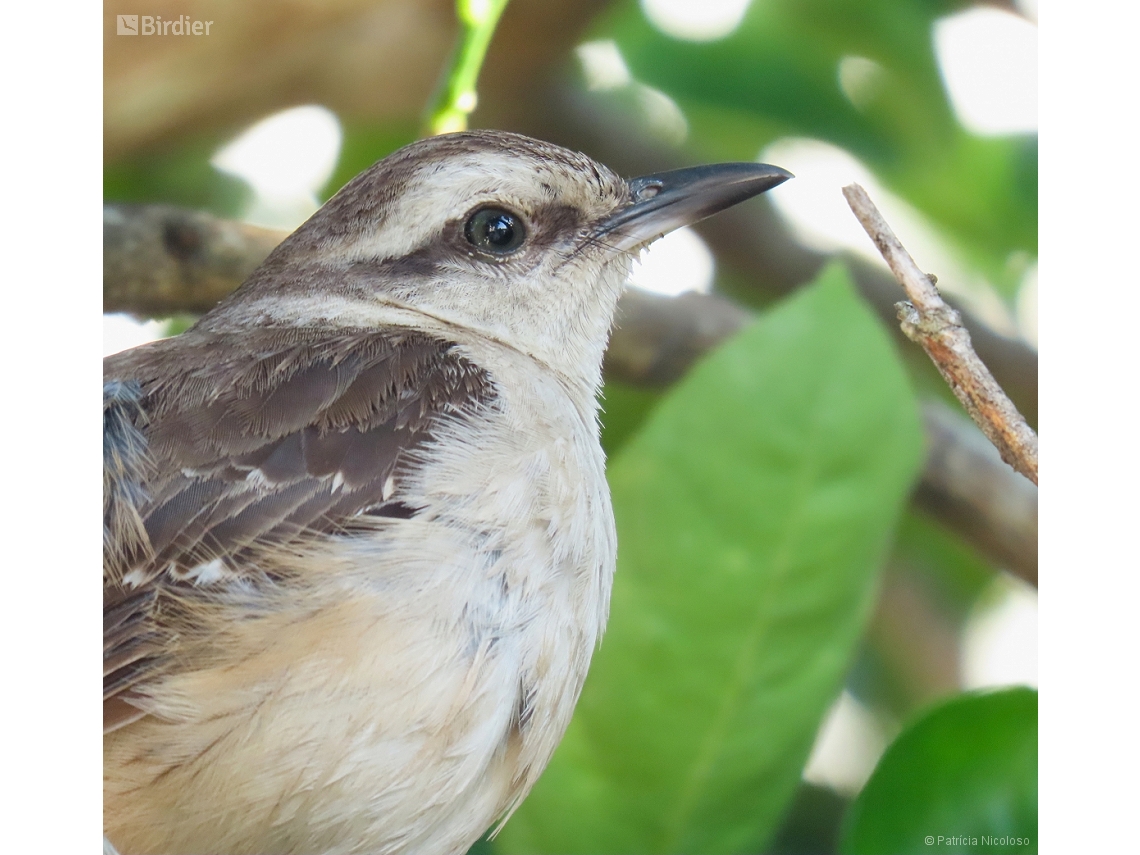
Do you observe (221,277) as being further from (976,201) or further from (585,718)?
(976,201)

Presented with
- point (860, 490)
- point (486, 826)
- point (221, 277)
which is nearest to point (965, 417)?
point (860, 490)

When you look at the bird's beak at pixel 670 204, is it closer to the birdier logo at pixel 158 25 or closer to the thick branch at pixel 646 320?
the thick branch at pixel 646 320

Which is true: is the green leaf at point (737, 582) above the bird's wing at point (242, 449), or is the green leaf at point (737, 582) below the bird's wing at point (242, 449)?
below

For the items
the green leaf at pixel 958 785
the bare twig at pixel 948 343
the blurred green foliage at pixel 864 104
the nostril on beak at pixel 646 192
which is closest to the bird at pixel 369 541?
the nostril on beak at pixel 646 192

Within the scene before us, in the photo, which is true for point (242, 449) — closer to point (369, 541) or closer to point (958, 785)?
point (369, 541)

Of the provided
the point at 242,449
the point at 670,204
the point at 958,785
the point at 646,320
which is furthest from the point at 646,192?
the point at 958,785

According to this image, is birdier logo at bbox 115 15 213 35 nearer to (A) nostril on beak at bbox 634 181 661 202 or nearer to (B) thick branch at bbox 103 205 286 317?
(B) thick branch at bbox 103 205 286 317
